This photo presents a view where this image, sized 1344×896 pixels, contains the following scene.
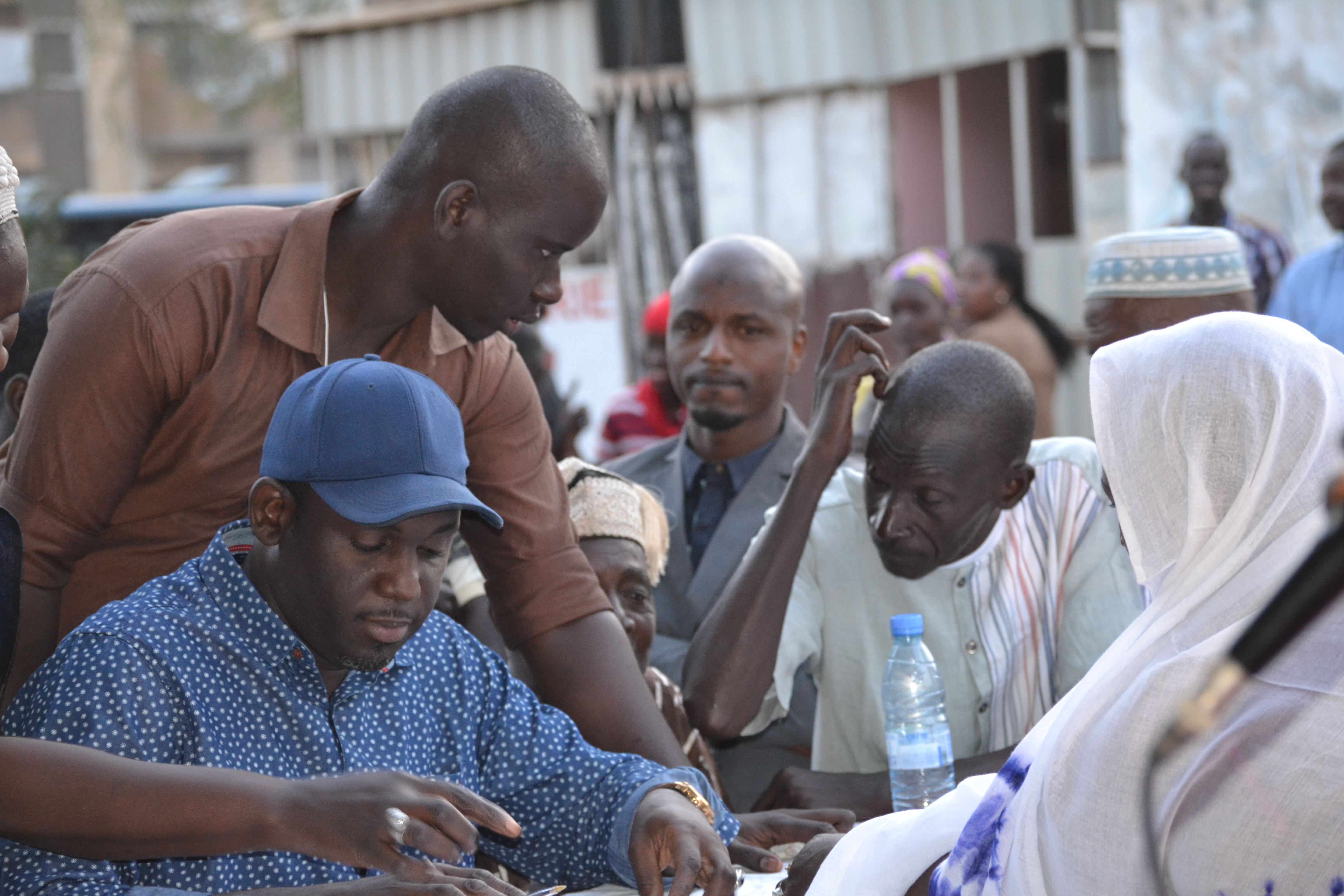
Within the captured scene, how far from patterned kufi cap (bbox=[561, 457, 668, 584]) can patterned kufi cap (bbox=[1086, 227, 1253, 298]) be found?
1370mm

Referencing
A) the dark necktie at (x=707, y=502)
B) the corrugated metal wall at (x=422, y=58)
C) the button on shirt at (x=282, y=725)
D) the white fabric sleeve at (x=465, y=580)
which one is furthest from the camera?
the corrugated metal wall at (x=422, y=58)

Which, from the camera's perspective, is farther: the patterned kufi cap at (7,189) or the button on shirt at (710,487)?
the button on shirt at (710,487)

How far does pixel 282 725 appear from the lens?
2.31 meters

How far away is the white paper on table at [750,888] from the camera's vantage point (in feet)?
8.07

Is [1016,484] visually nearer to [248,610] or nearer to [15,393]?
[248,610]

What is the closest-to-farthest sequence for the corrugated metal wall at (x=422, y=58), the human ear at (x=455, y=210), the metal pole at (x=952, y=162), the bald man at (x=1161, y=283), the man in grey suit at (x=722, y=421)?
the human ear at (x=455, y=210) → the bald man at (x=1161, y=283) → the man in grey suit at (x=722, y=421) → the metal pole at (x=952, y=162) → the corrugated metal wall at (x=422, y=58)

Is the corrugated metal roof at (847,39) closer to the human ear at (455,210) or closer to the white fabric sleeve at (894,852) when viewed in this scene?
the human ear at (455,210)

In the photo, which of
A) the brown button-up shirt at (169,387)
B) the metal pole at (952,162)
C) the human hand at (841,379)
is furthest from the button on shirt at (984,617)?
the metal pole at (952,162)

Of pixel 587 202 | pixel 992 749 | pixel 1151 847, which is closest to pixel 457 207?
pixel 587 202

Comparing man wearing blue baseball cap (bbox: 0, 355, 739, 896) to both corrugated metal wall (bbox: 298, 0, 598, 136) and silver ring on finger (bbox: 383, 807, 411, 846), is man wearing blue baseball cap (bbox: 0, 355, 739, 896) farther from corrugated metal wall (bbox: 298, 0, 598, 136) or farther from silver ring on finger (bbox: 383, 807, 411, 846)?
corrugated metal wall (bbox: 298, 0, 598, 136)

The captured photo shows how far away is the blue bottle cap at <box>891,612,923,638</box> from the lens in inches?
120

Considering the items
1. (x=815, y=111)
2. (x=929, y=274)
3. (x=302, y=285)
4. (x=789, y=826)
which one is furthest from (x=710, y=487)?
(x=815, y=111)

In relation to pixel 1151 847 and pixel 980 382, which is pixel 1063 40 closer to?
pixel 980 382

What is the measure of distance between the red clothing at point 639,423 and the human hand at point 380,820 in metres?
4.71
